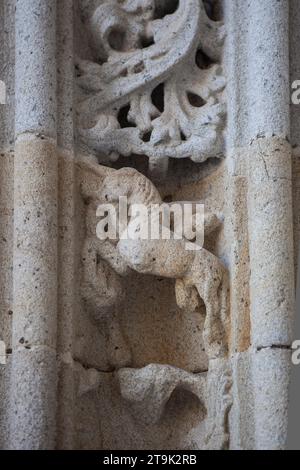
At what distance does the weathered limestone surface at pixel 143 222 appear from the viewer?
4.12m

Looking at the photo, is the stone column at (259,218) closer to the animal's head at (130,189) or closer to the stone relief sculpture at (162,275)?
the stone relief sculpture at (162,275)

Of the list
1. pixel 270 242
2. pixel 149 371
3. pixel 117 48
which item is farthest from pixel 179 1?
pixel 149 371

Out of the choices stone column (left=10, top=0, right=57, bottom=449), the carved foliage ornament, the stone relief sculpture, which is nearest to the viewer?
stone column (left=10, top=0, right=57, bottom=449)

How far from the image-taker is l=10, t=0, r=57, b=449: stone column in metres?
4.05

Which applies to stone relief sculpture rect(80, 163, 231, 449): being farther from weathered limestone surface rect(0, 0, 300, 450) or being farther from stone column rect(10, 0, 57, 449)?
stone column rect(10, 0, 57, 449)

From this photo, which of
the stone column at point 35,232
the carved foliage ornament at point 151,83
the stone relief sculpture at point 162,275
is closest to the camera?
the stone column at point 35,232

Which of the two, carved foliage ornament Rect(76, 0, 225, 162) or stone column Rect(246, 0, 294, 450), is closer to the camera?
stone column Rect(246, 0, 294, 450)

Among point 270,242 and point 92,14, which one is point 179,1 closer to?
point 92,14

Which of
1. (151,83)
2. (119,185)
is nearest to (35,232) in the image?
(119,185)

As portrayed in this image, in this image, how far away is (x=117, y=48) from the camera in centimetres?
450

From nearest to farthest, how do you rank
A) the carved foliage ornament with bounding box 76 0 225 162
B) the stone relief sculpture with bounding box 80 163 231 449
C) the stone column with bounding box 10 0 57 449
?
the stone column with bounding box 10 0 57 449 → the stone relief sculpture with bounding box 80 163 231 449 → the carved foliage ornament with bounding box 76 0 225 162

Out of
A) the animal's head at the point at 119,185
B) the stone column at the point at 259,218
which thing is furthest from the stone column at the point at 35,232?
the stone column at the point at 259,218

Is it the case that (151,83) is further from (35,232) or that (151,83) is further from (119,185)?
(35,232)

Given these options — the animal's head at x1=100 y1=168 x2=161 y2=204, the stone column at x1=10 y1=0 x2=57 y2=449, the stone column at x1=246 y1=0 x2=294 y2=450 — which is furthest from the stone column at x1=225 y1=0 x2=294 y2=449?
the stone column at x1=10 y1=0 x2=57 y2=449
